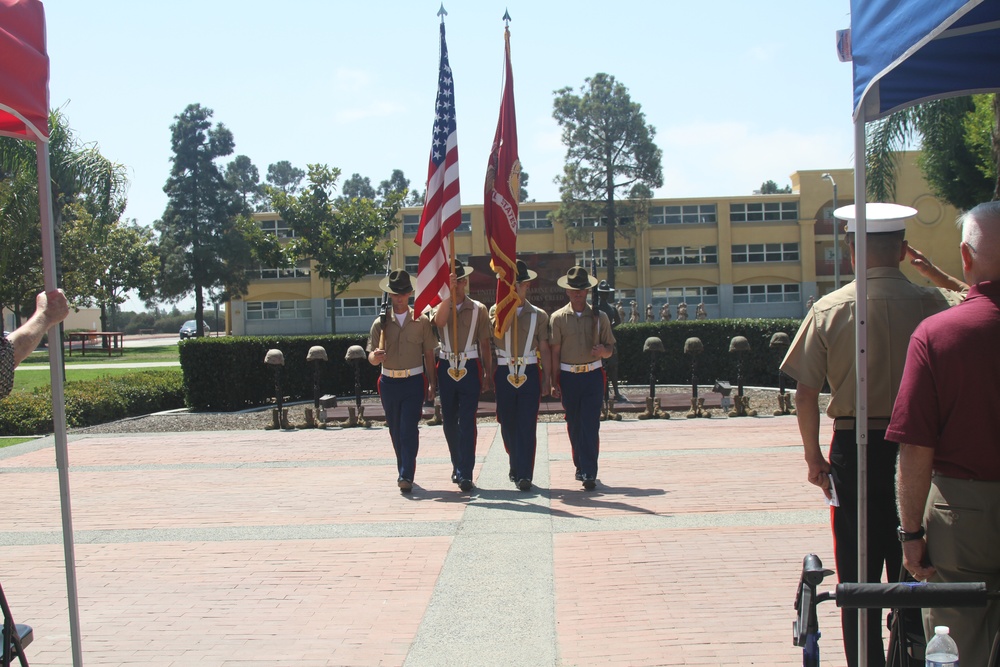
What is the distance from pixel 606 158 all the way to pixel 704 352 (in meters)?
40.0

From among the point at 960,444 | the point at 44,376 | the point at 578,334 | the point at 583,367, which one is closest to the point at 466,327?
the point at 578,334

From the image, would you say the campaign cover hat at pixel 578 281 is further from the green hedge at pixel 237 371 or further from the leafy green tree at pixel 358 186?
the leafy green tree at pixel 358 186

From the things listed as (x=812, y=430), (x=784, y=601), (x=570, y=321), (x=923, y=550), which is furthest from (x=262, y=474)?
(x=923, y=550)

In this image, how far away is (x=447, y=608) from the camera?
18.5ft

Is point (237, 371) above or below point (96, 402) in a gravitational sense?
above

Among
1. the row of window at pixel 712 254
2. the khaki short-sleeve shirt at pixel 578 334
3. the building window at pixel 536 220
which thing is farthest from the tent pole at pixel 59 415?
the row of window at pixel 712 254

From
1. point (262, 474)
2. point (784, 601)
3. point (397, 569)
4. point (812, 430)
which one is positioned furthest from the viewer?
point (262, 474)

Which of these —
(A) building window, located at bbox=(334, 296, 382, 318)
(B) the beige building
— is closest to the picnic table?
(B) the beige building

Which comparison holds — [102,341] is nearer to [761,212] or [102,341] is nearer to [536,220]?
[536,220]

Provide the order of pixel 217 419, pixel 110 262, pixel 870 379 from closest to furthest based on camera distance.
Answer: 1. pixel 870 379
2. pixel 217 419
3. pixel 110 262

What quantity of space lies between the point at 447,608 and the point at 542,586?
2.22 feet

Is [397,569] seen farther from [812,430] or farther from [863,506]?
[863,506]

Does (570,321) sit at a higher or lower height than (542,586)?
higher

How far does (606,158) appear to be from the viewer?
194 feet
